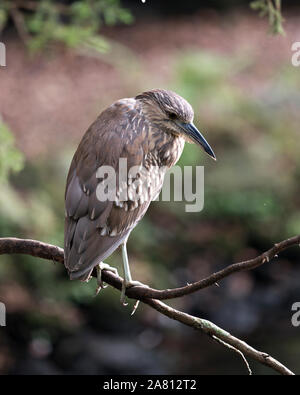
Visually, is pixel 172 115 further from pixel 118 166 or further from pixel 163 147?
pixel 118 166

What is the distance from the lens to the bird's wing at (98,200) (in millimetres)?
2916

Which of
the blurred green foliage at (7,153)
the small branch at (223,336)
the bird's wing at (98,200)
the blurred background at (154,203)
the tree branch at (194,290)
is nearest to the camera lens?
the tree branch at (194,290)

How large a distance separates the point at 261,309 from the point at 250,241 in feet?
3.17

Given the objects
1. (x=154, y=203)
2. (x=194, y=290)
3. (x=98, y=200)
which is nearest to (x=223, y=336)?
(x=194, y=290)

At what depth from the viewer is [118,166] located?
3037 millimetres

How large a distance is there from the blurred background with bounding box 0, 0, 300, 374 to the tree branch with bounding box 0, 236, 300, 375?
52.3 inches

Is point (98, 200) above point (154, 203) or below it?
below

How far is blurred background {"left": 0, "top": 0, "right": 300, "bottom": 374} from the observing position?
6.54 m

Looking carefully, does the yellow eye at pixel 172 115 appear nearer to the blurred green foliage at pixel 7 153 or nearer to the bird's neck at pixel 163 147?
the bird's neck at pixel 163 147

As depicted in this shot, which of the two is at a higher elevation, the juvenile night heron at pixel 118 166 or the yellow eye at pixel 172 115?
the yellow eye at pixel 172 115

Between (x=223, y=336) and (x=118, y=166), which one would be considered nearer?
(x=223, y=336)

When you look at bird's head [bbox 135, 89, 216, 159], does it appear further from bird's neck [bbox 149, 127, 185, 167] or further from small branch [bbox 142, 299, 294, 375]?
small branch [bbox 142, 299, 294, 375]

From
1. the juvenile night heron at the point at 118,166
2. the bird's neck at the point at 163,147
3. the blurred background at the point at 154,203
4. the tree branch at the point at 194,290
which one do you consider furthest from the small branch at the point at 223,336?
the blurred background at the point at 154,203

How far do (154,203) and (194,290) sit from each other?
246 inches
